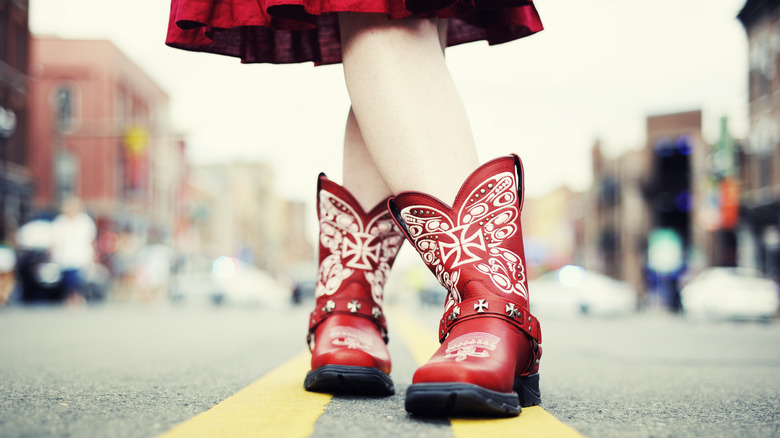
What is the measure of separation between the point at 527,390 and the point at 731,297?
59.3 feet

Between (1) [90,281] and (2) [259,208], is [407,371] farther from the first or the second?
(2) [259,208]

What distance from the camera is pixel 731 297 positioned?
17.9 metres

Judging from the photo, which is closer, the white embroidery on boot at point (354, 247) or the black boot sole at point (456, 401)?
the black boot sole at point (456, 401)

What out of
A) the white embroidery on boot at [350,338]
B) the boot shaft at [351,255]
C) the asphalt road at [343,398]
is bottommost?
the asphalt road at [343,398]

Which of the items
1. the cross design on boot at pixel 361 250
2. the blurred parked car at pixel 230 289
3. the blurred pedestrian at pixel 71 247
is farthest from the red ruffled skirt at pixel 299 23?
the blurred parked car at pixel 230 289

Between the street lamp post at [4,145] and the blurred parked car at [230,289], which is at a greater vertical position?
the street lamp post at [4,145]

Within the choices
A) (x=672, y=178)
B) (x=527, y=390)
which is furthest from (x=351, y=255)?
(x=672, y=178)

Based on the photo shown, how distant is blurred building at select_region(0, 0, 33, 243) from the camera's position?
2300cm

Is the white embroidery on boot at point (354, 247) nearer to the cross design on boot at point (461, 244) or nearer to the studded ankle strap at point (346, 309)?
the studded ankle strap at point (346, 309)

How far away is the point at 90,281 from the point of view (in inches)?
584

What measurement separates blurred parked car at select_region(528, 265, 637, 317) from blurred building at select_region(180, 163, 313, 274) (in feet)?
75.8

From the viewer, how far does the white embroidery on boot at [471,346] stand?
1.49 metres

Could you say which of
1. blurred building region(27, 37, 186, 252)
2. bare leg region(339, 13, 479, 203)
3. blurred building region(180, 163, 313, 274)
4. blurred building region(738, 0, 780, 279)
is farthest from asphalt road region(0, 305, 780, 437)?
blurred building region(180, 163, 313, 274)

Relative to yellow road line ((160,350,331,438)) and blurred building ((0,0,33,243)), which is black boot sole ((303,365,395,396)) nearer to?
yellow road line ((160,350,331,438))
